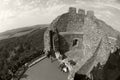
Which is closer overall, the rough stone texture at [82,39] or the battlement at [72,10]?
the rough stone texture at [82,39]

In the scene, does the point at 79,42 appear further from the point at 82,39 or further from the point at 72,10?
the point at 72,10

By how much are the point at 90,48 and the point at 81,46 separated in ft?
18.0

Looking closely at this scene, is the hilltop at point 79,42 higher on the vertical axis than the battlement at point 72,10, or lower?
lower

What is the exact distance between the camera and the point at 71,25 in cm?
3159

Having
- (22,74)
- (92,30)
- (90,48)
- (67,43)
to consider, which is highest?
(92,30)

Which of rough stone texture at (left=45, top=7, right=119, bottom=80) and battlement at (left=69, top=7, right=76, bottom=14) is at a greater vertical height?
battlement at (left=69, top=7, right=76, bottom=14)

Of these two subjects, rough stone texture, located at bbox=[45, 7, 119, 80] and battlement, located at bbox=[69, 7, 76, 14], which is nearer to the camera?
rough stone texture, located at bbox=[45, 7, 119, 80]

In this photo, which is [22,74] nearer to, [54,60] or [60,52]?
[54,60]

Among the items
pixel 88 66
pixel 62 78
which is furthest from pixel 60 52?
pixel 88 66

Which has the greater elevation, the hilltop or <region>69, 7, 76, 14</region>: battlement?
<region>69, 7, 76, 14</region>: battlement

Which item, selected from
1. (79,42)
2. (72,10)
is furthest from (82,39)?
(72,10)

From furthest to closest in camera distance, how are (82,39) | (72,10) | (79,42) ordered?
(72,10) → (79,42) → (82,39)

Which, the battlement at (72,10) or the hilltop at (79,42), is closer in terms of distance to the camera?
the hilltop at (79,42)

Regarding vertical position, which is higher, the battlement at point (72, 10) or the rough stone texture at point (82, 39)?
the battlement at point (72, 10)
